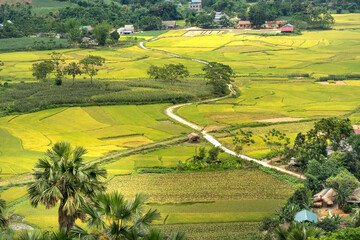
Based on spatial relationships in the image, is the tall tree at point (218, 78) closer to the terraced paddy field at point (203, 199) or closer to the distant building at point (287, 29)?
the terraced paddy field at point (203, 199)

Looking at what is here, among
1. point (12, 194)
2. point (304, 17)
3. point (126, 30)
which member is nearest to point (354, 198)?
point (12, 194)

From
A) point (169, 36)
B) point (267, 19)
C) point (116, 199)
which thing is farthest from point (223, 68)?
point (267, 19)

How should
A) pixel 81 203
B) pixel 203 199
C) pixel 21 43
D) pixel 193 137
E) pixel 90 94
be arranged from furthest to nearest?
pixel 21 43, pixel 90 94, pixel 193 137, pixel 203 199, pixel 81 203

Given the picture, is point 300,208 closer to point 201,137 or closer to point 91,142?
point 201,137

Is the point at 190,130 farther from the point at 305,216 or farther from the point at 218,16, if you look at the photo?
the point at 218,16

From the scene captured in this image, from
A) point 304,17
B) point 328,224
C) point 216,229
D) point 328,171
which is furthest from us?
point 304,17

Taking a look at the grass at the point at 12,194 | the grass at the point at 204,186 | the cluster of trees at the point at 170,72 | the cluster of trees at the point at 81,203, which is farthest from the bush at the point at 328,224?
the cluster of trees at the point at 170,72

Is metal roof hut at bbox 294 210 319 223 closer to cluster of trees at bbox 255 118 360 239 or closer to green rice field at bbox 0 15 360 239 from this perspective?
cluster of trees at bbox 255 118 360 239
